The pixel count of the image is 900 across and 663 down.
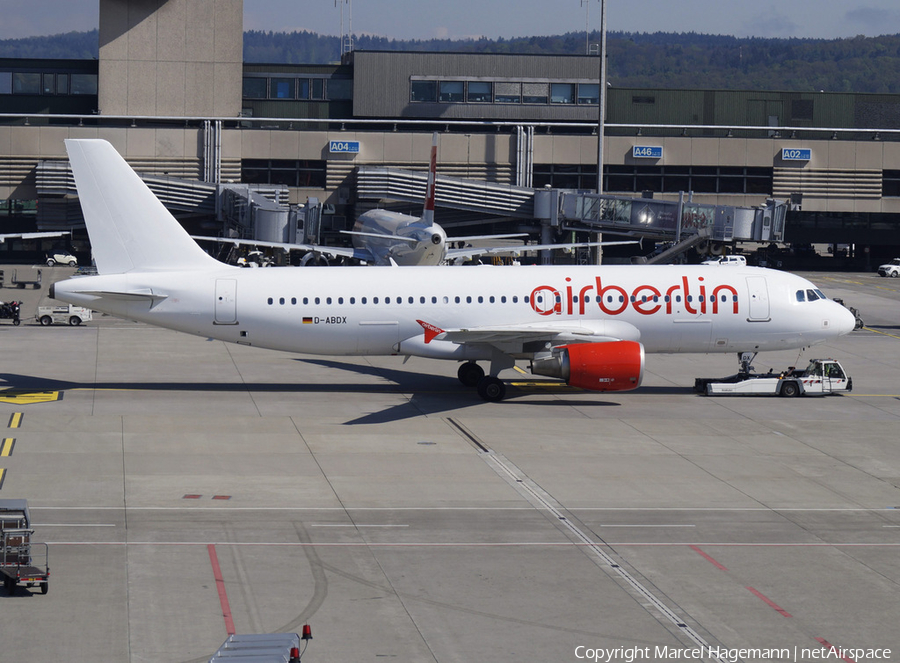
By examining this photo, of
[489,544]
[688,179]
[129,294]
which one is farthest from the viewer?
[688,179]

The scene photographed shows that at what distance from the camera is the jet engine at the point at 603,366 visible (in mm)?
35531

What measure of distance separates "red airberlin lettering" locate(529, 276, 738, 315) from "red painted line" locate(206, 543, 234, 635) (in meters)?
19.8

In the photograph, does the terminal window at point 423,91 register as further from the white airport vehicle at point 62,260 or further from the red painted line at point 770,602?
the red painted line at point 770,602

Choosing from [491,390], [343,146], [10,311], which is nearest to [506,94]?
[343,146]

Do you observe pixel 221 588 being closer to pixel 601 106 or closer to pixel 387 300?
pixel 387 300

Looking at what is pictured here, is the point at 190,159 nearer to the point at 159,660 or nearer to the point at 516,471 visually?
the point at 516,471

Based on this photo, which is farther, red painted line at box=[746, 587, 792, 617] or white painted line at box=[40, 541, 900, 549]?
white painted line at box=[40, 541, 900, 549]

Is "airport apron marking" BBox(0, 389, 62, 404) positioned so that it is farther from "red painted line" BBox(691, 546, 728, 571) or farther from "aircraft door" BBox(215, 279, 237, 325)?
"red painted line" BBox(691, 546, 728, 571)

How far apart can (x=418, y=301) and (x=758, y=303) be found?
488 inches

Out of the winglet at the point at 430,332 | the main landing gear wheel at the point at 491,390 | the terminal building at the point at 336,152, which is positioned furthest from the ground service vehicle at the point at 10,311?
the terminal building at the point at 336,152

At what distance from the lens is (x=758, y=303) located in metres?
39.3

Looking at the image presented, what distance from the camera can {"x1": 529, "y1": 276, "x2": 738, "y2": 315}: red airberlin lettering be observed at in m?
38.7

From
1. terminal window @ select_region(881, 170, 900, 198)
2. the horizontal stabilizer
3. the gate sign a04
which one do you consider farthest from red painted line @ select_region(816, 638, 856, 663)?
terminal window @ select_region(881, 170, 900, 198)

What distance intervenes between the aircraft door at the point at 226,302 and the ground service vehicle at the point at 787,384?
17.5m
